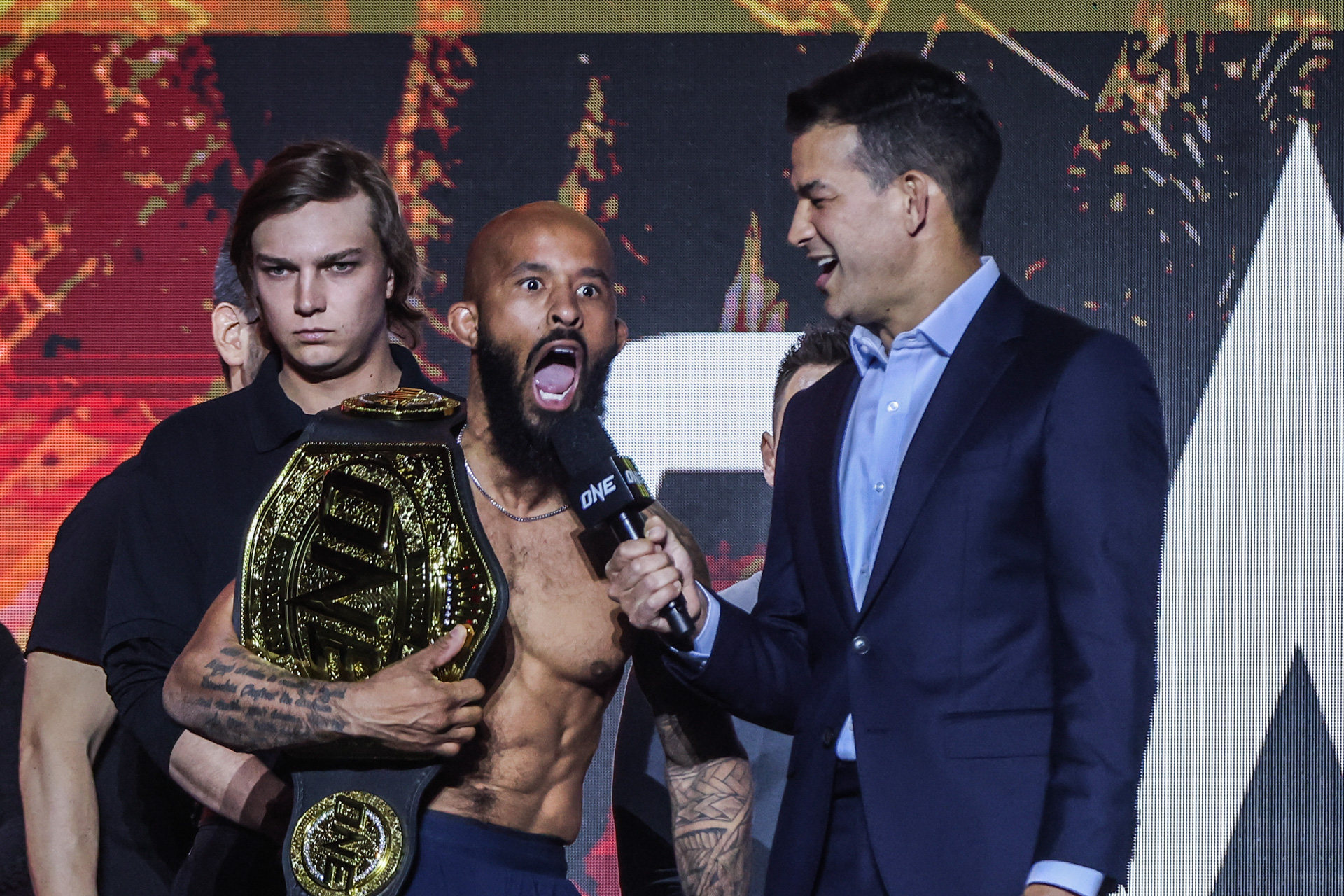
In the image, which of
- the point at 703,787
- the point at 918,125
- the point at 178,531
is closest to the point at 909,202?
the point at 918,125

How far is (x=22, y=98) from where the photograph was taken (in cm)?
331

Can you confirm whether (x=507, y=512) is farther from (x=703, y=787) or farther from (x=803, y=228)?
(x=803, y=228)

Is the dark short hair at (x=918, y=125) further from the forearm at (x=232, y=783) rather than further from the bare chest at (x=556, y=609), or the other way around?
the forearm at (x=232, y=783)

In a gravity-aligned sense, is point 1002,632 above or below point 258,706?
above

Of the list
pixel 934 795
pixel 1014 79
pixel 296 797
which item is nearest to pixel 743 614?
pixel 934 795

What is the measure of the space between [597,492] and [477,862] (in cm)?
58

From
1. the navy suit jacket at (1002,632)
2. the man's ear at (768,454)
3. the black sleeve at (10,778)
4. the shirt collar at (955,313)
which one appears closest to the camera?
the navy suit jacket at (1002,632)

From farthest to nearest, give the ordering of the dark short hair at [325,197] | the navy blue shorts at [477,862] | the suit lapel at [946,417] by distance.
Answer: the dark short hair at [325,197] < the navy blue shorts at [477,862] < the suit lapel at [946,417]

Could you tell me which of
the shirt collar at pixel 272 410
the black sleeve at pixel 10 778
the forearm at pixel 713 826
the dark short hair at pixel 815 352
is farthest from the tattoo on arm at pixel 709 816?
the black sleeve at pixel 10 778

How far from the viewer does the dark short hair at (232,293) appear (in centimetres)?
246

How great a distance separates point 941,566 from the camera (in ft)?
4.84

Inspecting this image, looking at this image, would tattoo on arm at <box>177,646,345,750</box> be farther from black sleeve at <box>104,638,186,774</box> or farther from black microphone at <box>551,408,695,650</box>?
black microphone at <box>551,408,695,650</box>

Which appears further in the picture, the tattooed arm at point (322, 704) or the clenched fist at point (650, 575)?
the tattooed arm at point (322, 704)

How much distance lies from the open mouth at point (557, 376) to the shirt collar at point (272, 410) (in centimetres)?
17
